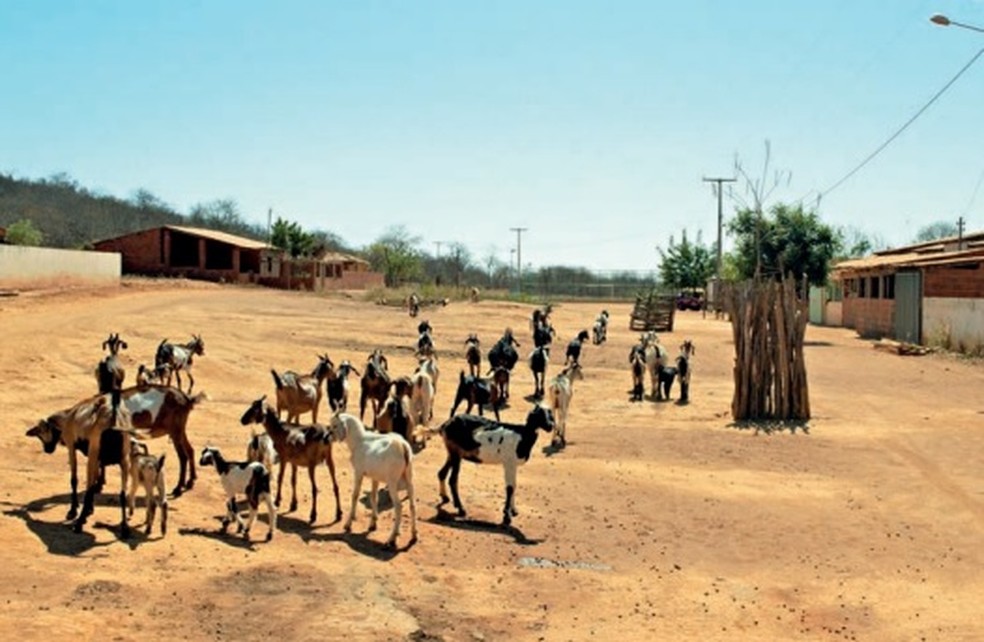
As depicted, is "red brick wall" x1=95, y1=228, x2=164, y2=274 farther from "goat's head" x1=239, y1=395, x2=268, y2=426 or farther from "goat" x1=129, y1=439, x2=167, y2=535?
"goat" x1=129, y1=439, x2=167, y2=535

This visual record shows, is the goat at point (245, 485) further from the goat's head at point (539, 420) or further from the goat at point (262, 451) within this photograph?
the goat's head at point (539, 420)

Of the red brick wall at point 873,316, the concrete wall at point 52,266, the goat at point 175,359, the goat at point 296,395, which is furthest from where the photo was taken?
the red brick wall at point 873,316

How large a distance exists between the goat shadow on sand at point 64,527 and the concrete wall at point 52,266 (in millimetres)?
31074

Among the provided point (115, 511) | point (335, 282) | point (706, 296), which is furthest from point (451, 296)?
point (115, 511)

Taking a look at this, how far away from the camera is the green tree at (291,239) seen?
246 feet

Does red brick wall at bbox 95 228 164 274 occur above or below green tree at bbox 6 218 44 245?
below

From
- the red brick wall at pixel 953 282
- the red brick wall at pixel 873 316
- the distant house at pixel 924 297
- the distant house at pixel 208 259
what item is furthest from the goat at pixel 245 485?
the distant house at pixel 208 259

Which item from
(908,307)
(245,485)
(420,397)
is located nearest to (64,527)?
(245,485)

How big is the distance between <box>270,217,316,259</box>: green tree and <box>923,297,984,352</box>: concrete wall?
47.8 m

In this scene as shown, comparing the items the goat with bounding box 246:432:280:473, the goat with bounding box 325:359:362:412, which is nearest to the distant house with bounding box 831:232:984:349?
the goat with bounding box 325:359:362:412

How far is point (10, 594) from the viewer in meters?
7.35

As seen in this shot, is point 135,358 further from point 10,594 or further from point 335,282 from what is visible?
point 335,282

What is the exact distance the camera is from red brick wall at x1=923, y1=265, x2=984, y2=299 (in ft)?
111

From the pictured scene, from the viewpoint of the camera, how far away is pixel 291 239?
75500mm
